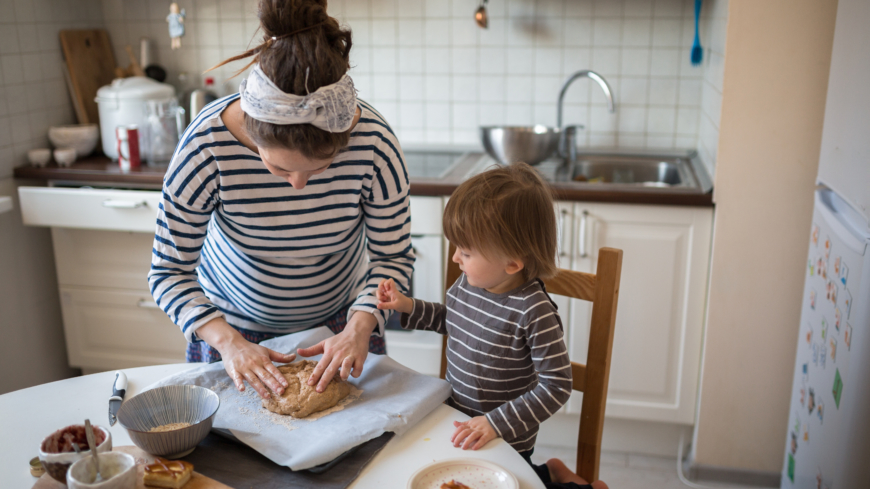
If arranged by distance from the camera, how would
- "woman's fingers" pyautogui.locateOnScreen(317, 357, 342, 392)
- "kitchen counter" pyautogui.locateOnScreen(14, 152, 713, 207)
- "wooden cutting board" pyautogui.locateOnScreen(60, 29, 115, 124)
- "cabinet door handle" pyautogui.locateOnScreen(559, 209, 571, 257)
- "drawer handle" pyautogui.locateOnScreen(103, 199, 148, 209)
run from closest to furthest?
"woman's fingers" pyautogui.locateOnScreen(317, 357, 342, 392) → "kitchen counter" pyautogui.locateOnScreen(14, 152, 713, 207) → "cabinet door handle" pyautogui.locateOnScreen(559, 209, 571, 257) → "drawer handle" pyautogui.locateOnScreen(103, 199, 148, 209) → "wooden cutting board" pyautogui.locateOnScreen(60, 29, 115, 124)

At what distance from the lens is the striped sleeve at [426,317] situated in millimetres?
1246

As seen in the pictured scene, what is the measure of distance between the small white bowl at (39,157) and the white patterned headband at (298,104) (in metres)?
1.74

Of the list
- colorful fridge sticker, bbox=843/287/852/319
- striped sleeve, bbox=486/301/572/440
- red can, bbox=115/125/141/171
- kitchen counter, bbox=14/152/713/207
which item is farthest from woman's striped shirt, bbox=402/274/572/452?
red can, bbox=115/125/141/171

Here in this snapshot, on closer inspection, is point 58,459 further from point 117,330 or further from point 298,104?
point 117,330

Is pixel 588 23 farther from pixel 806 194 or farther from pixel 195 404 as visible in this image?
pixel 195 404

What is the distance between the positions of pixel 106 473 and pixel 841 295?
128cm

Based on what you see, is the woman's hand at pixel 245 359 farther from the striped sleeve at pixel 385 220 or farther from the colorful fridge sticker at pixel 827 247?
the colorful fridge sticker at pixel 827 247

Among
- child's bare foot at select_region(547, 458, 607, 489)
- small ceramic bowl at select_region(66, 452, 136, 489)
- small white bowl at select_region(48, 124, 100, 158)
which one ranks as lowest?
child's bare foot at select_region(547, 458, 607, 489)

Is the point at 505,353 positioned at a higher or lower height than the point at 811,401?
higher

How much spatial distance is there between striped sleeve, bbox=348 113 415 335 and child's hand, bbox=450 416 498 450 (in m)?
0.30

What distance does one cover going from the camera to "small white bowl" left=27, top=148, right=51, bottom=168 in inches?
91.7

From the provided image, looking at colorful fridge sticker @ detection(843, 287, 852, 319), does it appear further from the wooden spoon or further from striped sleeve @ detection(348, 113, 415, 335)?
the wooden spoon

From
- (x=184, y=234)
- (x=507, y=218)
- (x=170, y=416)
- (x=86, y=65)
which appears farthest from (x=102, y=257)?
(x=507, y=218)

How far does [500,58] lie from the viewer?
2.53 meters
